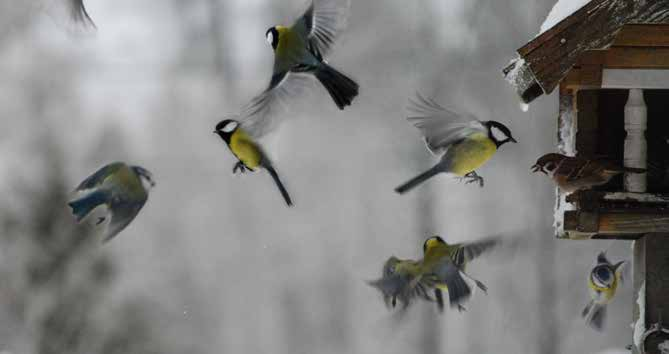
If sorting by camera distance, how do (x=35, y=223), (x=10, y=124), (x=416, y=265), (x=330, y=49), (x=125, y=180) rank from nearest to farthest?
→ (x=330, y=49), (x=125, y=180), (x=416, y=265), (x=35, y=223), (x=10, y=124)

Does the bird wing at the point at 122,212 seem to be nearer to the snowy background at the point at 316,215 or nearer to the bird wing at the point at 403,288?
the bird wing at the point at 403,288

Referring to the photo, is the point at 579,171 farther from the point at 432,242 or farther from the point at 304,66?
the point at 304,66

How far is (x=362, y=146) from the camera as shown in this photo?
253 inches

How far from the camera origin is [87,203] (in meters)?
1.78

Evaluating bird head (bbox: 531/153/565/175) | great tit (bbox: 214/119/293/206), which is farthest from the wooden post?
great tit (bbox: 214/119/293/206)

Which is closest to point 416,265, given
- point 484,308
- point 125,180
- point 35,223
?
point 125,180

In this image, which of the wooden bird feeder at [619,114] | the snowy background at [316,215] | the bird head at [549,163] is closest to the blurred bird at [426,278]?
the wooden bird feeder at [619,114]

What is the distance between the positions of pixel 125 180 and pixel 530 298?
4874 mm

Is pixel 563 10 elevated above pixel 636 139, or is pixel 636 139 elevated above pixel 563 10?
pixel 563 10

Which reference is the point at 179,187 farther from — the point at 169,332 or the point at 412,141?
the point at 412,141

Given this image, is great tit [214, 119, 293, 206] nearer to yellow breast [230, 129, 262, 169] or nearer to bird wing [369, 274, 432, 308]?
yellow breast [230, 129, 262, 169]

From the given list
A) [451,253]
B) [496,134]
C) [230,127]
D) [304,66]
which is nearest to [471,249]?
[451,253]

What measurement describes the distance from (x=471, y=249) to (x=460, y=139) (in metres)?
0.39

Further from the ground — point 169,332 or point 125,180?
point 125,180
